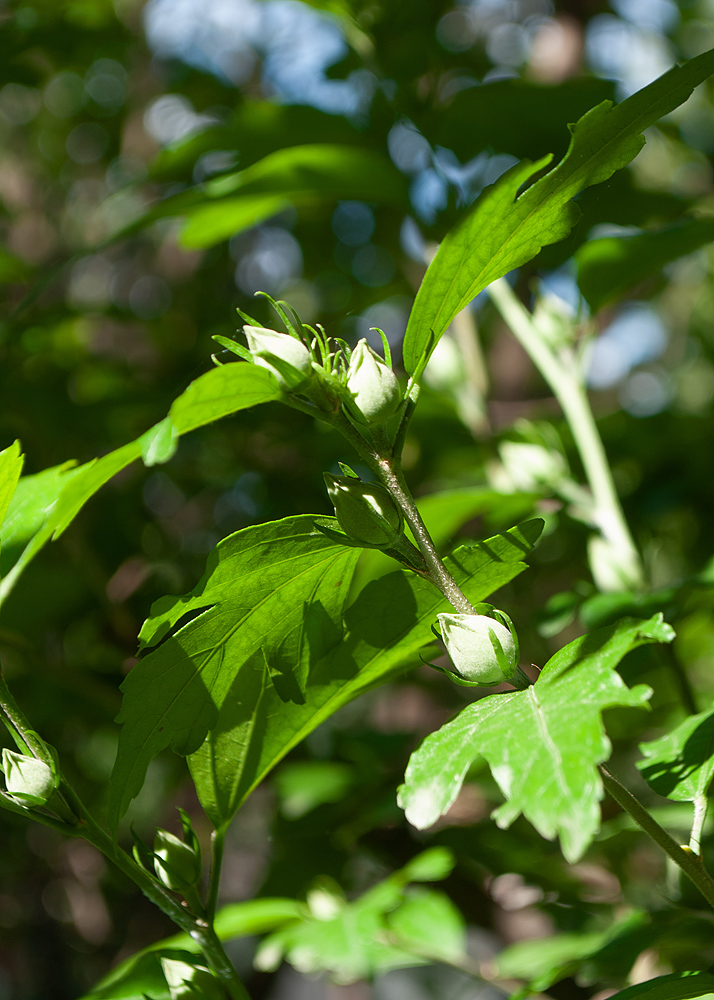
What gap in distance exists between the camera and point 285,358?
1.11ft

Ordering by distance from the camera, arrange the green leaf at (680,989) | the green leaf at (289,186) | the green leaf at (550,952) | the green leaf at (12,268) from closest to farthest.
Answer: the green leaf at (680,989) → the green leaf at (550,952) → the green leaf at (289,186) → the green leaf at (12,268)

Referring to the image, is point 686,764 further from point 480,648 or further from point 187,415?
point 187,415

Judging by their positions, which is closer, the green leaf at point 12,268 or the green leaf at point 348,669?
the green leaf at point 348,669

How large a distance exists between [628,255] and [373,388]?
1.80 feet

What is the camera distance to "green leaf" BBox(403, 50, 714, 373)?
1.18 ft

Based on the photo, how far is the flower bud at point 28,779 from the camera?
1.25 feet

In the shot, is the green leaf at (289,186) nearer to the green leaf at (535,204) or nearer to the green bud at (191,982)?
the green leaf at (535,204)

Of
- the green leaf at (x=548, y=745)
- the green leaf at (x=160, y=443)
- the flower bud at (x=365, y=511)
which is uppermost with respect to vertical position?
the green leaf at (x=160, y=443)

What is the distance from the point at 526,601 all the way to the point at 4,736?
788 mm

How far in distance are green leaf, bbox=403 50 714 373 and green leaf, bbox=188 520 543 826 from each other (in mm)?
102

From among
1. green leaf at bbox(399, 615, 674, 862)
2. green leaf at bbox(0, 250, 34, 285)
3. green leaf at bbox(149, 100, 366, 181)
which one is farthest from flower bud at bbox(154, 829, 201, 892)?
green leaf at bbox(0, 250, 34, 285)

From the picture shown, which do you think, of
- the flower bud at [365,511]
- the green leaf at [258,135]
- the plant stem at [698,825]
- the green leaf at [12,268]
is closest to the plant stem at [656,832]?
the plant stem at [698,825]

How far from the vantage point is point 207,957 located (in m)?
0.45

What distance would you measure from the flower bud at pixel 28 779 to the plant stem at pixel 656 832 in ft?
Answer: 0.82
